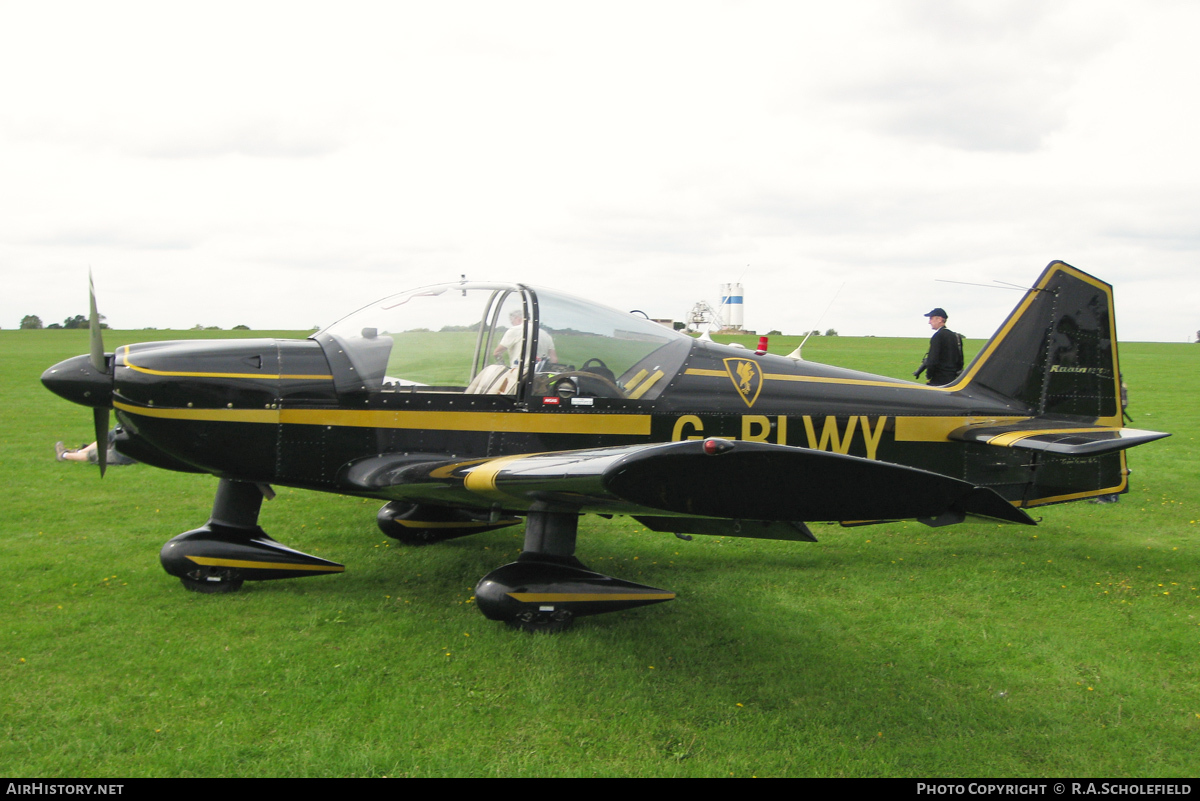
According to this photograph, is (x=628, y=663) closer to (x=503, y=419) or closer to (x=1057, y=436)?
(x=503, y=419)

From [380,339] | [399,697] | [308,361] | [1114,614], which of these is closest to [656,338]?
[380,339]

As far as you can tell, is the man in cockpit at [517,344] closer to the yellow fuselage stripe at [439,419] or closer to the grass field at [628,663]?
the yellow fuselage stripe at [439,419]

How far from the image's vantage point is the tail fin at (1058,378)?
591cm

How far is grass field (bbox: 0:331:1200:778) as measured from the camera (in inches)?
127

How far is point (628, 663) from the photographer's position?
4.12 m

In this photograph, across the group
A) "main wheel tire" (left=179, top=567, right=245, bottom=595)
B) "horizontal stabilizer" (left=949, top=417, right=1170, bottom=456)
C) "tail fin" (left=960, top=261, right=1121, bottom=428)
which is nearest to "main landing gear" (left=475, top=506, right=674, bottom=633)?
"main wheel tire" (left=179, top=567, right=245, bottom=595)

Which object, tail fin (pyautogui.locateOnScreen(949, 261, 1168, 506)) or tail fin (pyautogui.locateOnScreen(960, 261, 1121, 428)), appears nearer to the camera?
tail fin (pyautogui.locateOnScreen(949, 261, 1168, 506))

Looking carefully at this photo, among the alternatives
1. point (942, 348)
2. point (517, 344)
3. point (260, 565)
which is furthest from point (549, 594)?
point (942, 348)

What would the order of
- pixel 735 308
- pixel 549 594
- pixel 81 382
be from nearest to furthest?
1. pixel 549 594
2. pixel 81 382
3. pixel 735 308

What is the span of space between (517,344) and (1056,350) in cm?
428

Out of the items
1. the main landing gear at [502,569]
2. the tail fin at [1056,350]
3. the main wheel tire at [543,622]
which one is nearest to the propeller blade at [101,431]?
the main landing gear at [502,569]

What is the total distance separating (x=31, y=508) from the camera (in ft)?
23.6

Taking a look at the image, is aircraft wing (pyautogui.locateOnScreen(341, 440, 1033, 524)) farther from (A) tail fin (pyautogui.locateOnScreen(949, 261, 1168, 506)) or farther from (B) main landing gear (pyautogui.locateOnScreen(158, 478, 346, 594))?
(A) tail fin (pyautogui.locateOnScreen(949, 261, 1168, 506))

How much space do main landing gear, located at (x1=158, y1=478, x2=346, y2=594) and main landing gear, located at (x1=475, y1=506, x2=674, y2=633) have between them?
136cm
